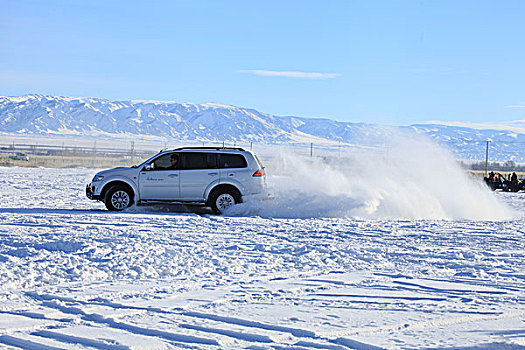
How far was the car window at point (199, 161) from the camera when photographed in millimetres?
17000

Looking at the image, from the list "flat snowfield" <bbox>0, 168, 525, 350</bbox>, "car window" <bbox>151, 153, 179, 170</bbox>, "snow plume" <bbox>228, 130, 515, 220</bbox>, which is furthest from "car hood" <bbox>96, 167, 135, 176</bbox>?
"snow plume" <bbox>228, 130, 515, 220</bbox>

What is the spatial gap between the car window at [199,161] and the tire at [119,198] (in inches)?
64.0

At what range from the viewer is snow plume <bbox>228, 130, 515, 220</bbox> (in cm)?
1698

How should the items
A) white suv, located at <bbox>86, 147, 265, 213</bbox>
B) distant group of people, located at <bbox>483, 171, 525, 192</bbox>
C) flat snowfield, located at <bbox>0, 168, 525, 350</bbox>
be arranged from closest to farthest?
Result: flat snowfield, located at <bbox>0, 168, 525, 350</bbox> < white suv, located at <bbox>86, 147, 265, 213</bbox> < distant group of people, located at <bbox>483, 171, 525, 192</bbox>

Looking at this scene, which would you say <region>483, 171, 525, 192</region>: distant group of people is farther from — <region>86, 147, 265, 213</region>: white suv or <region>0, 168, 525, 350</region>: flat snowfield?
<region>0, 168, 525, 350</region>: flat snowfield

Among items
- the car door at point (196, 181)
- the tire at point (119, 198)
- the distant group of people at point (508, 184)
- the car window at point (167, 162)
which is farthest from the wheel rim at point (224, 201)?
the distant group of people at point (508, 184)

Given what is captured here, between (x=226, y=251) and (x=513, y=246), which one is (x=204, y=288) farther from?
(x=513, y=246)

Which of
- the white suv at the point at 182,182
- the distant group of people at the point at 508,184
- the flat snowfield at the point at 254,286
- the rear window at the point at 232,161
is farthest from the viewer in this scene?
the distant group of people at the point at 508,184

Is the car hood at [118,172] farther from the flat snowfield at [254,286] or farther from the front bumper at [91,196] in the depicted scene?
the flat snowfield at [254,286]

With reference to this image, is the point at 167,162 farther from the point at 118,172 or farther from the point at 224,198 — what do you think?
the point at 224,198

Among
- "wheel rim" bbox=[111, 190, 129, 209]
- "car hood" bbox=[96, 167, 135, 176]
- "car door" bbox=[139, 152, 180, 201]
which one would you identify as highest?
"car hood" bbox=[96, 167, 135, 176]

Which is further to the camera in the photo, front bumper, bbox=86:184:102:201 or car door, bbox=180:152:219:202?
front bumper, bbox=86:184:102:201

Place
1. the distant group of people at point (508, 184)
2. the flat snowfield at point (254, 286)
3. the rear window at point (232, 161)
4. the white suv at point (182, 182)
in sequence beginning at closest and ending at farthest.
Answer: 1. the flat snowfield at point (254, 286)
2. the white suv at point (182, 182)
3. the rear window at point (232, 161)
4. the distant group of people at point (508, 184)

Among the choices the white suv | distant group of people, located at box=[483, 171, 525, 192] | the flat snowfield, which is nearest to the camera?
the flat snowfield
